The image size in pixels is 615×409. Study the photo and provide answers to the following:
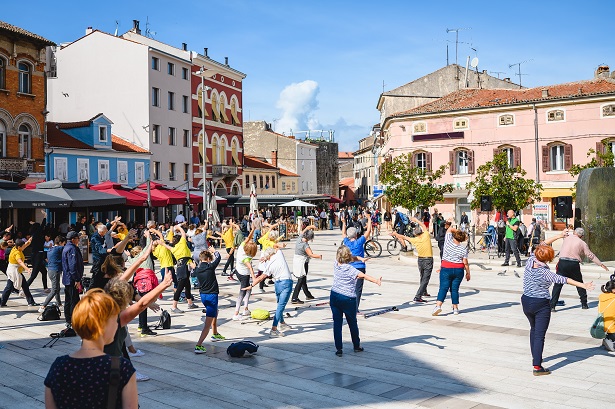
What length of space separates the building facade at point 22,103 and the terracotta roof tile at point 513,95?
2441 cm

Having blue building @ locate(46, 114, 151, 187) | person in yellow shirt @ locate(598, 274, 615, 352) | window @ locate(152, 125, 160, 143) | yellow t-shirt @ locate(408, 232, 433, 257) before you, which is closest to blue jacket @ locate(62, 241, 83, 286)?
yellow t-shirt @ locate(408, 232, 433, 257)

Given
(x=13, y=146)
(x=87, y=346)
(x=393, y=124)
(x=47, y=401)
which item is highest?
(x=393, y=124)

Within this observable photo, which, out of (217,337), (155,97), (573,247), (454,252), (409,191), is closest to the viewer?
(217,337)

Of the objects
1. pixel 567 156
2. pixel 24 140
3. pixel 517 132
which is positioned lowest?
pixel 567 156

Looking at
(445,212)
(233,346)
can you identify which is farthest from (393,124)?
(233,346)

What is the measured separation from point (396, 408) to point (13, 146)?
2868 centimetres

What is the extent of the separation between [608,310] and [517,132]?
34.7 m

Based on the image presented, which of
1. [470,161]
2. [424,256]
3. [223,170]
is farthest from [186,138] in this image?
[424,256]

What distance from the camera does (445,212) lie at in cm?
4312

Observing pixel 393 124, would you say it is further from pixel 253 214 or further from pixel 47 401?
pixel 47 401

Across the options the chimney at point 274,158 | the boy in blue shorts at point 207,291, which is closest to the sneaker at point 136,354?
the boy in blue shorts at point 207,291

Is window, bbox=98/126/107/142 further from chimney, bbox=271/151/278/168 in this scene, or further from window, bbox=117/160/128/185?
chimney, bbox=271/151/278/168

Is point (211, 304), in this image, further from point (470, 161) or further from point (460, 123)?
point (460, 123)

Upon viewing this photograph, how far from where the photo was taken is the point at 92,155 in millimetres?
37969
